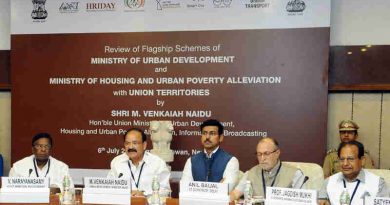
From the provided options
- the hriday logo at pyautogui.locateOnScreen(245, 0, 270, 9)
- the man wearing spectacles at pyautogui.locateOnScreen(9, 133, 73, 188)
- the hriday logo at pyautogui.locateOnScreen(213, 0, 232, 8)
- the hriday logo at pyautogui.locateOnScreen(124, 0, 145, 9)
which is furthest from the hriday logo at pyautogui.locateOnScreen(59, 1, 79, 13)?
the hriday logo at pyautogui.locateOnScreen(245, 0, 270, 9)

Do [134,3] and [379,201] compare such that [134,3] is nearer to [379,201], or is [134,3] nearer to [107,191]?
[107,191]

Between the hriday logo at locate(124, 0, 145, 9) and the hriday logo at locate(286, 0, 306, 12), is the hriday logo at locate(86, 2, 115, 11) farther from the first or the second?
the hriday logo at locate(286, 0, 306, 12)

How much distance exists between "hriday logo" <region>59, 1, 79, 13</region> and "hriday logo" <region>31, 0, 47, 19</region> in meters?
0.21

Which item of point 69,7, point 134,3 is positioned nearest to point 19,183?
point 134,3

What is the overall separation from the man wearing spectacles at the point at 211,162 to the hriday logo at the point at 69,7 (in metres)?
2.26

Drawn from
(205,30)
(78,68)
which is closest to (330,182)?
(205,30)

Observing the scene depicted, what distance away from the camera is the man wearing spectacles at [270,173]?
10.1ft

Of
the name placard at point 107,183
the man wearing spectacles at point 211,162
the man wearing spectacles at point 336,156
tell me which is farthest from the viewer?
the man wearing spectacles at point 336,156

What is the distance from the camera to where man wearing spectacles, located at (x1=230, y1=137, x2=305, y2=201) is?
10.1 ft

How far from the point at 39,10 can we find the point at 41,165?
2105mm

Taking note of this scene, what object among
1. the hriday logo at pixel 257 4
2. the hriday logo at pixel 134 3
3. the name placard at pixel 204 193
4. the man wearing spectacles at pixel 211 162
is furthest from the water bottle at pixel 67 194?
the hriday logo at pixel 257 4

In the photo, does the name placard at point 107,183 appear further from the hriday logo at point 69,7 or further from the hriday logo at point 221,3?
the hriday logo at point 69,7

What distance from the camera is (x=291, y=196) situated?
2443 millimetres

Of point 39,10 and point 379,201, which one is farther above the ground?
point 39,10
